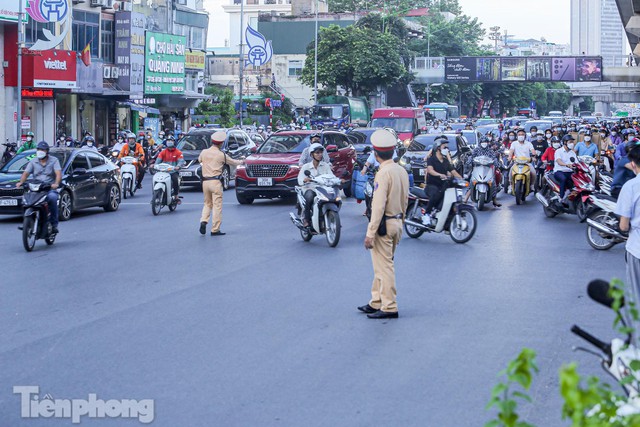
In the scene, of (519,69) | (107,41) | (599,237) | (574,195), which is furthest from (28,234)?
(519,69)

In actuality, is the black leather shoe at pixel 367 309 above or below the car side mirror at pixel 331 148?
below

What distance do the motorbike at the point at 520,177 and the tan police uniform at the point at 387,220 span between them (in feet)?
46.8

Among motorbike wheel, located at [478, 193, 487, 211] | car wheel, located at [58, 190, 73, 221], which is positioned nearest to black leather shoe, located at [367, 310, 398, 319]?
car wheel, located at [58, 190, 73, 221]

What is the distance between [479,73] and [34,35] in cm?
4941

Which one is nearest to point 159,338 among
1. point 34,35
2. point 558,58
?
point 34,35

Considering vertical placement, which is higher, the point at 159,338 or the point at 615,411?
the point at 615,411

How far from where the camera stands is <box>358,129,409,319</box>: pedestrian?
984 centimetres

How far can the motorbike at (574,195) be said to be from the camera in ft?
61.5

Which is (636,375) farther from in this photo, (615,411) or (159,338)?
(159,338)

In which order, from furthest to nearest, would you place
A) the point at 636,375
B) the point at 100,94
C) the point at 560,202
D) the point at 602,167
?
the point at 100,94
the point at 602,167
the point at 560,202
the point at 636,375

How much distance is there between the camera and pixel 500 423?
306 centimetres

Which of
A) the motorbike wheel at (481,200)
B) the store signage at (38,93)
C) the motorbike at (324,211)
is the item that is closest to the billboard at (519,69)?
the store signage at (38,93)

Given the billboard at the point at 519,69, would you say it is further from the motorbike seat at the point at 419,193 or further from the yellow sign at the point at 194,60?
the motorbike seat at the point at 419,193

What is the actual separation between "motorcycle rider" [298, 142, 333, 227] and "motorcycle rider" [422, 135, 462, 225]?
1.70 metres
